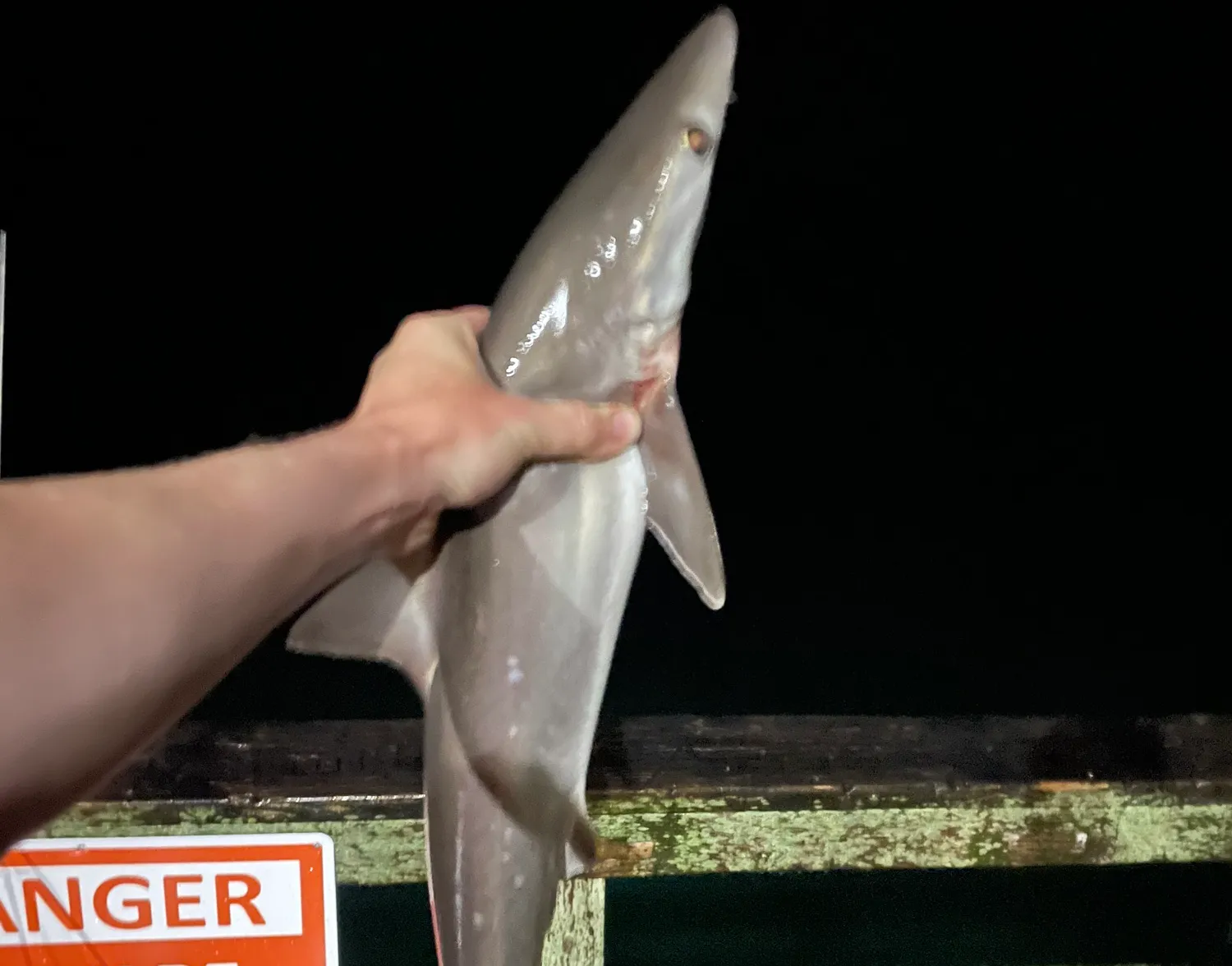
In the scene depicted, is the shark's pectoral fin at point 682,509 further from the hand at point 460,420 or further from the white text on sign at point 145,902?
the white text on sign at point 145,902

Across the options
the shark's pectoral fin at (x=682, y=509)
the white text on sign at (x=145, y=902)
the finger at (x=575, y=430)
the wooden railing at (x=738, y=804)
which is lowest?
the white text on sign at (x=145, y=902)

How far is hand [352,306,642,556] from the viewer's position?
0.79 m

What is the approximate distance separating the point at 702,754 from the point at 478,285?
4070 millimetres

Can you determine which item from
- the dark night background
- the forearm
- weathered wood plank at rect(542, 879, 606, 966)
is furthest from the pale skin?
the dark night background

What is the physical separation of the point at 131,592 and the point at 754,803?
644mm

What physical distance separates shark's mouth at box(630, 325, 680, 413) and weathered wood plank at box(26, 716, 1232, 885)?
1.24 ft

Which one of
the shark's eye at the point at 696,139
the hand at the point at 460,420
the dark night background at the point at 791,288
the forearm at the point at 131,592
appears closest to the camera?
the forearm at the point at 131,592

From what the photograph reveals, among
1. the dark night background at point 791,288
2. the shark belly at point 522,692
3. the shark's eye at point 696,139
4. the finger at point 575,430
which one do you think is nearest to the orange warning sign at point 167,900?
the shark belly at point 522,692

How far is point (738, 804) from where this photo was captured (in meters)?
0.95

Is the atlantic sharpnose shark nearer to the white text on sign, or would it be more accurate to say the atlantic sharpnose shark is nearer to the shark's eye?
the shark's eye

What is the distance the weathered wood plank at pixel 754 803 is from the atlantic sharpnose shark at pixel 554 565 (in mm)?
90

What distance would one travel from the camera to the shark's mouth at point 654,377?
93 centimetres

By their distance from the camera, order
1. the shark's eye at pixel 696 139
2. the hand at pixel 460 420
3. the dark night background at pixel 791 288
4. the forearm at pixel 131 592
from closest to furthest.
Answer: the forearm at pixel 131 592 → the hand at pixel 460 420 → the shark's eye at pixel 696 139 → the dark night background at pixel 791 288

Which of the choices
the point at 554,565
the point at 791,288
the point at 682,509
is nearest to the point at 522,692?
the point at 554,565
